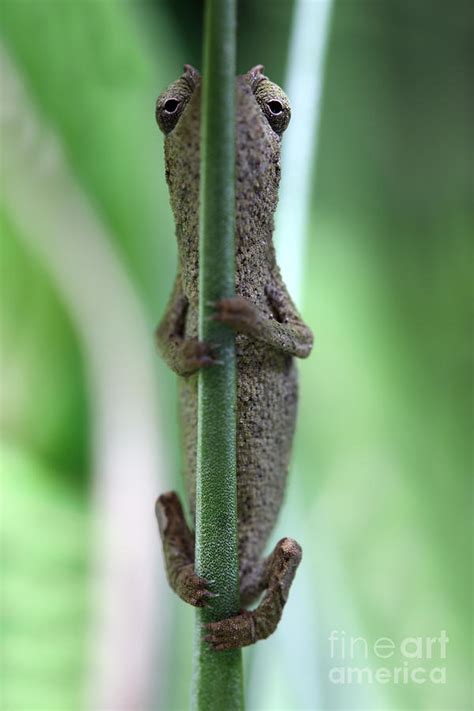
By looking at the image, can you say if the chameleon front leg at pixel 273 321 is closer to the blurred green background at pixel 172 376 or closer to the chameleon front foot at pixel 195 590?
the chameleon front foot at pixel 195 590

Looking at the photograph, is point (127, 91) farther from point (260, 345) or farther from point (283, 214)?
point (260, 345)

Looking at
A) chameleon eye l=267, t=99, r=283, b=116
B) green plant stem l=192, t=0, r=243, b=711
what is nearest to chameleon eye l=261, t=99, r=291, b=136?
chameleon eye l=267, t=99, r=283, b=116

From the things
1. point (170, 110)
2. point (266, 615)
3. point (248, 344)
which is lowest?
point (266, 615)

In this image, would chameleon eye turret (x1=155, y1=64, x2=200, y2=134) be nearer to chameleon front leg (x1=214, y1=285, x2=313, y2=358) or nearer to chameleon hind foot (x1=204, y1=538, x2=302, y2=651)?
chameleon front leg (x1=214, y1=285, x2=313, y2=358)

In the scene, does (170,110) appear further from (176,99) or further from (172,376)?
(172,376)

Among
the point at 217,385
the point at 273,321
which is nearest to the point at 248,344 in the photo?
the point at 273,321

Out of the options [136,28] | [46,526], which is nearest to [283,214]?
[46,526]
